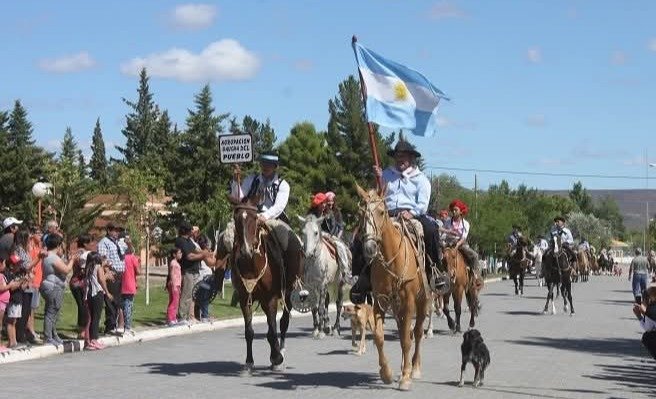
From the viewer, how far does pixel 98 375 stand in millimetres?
14891

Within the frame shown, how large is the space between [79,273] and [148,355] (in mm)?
2585

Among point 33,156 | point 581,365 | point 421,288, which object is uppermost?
point 33,156

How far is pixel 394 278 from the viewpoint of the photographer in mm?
13828

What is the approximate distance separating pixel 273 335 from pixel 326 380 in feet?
3.91

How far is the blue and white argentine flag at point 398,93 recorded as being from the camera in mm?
15773

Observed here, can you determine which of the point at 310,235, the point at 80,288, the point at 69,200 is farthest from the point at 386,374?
the point at 69,200

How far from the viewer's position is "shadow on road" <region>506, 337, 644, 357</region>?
794 inches

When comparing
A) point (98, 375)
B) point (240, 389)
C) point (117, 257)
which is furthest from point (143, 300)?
point (240, 389)

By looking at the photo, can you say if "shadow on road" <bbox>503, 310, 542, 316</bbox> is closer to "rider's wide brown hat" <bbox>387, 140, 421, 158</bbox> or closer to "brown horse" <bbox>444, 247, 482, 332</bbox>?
"brown horse" <bbox>444, 247, 482, 332</bbox>

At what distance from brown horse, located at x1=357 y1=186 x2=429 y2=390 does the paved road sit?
0.51 m

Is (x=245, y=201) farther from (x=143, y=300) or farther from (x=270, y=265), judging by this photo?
(x=143, y=300)

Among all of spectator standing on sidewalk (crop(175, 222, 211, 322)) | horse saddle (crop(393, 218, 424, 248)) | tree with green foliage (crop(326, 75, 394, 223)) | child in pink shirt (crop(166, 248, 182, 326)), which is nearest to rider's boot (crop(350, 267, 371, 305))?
horse saddle (crop(393, 218, 424, 248))

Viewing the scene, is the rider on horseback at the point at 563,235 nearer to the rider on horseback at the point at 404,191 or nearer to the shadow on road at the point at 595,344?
the shadow on road at the point at 595,344

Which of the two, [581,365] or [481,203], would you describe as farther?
[481,203]
